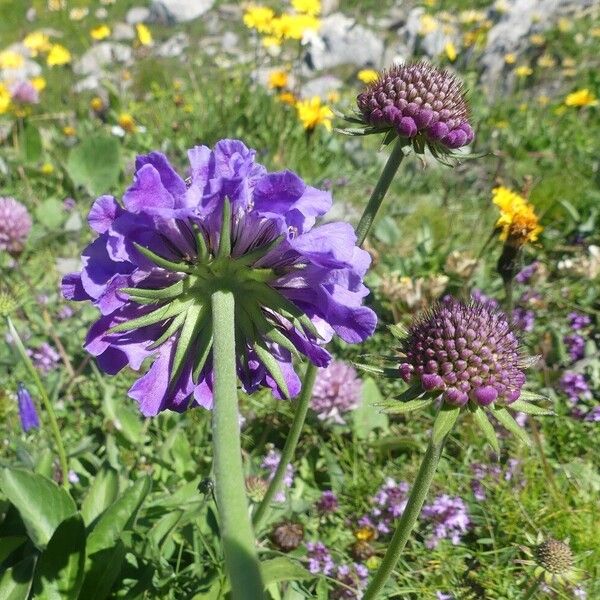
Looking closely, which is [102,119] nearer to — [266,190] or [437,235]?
[437,235]

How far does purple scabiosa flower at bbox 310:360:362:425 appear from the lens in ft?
8.67

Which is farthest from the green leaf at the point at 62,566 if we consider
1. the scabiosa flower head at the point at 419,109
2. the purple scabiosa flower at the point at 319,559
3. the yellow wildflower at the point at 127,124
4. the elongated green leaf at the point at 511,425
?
the yellow wildflower at the point at 127,124

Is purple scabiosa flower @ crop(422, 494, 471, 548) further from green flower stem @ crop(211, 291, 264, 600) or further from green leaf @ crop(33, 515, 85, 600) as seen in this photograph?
green flower stem @ crop(211, 291, 264, 600)

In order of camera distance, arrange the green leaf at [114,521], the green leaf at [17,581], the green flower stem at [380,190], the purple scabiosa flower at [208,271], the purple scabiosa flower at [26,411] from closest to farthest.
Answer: the purple scabiosa flower at [208,271] < the green flower stem at [380,190] < the green leaf at [17,581] < the green leaf at [114,521] < the purple scabiosa flower at [26,411]

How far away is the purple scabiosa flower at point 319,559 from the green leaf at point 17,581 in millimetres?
814

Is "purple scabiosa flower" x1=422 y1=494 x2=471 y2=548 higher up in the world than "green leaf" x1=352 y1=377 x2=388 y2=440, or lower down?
lower down

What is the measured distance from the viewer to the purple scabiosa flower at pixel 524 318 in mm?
3170

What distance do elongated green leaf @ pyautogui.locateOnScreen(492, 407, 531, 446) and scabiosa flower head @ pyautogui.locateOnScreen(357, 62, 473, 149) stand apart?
63cm

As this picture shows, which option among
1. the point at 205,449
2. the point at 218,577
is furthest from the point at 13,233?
the point at 218,577

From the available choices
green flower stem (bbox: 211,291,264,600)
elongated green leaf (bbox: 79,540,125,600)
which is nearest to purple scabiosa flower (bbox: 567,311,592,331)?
elongated green leaf (bbox: 79,540,125,600)

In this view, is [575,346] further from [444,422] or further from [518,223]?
[444,422]

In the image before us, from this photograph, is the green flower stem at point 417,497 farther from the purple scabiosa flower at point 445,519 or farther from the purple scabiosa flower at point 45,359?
the purple scabiosa flower at point 45,359

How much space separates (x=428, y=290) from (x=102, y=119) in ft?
12.7

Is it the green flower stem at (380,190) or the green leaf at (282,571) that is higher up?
the green flower stem at (380,190)
